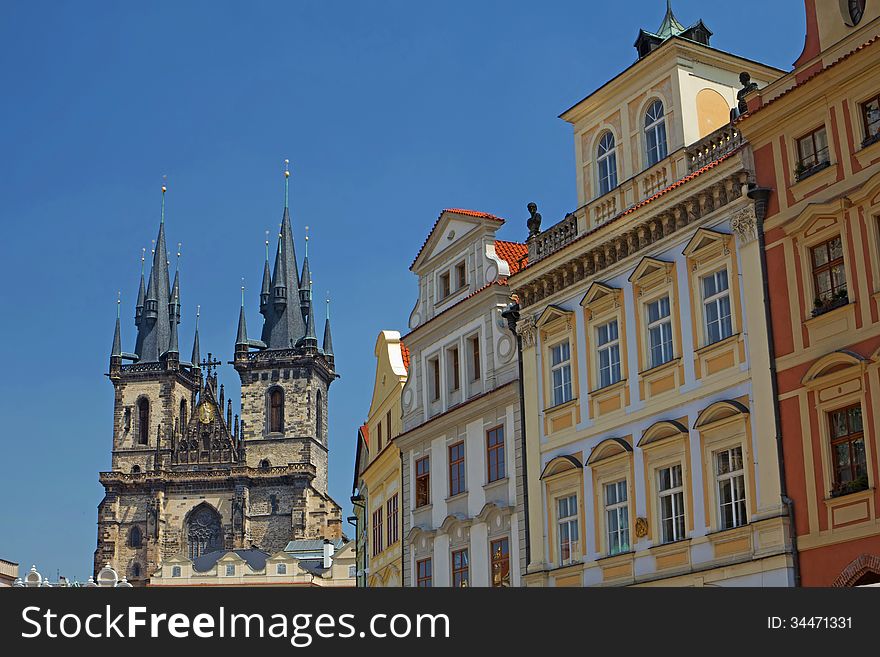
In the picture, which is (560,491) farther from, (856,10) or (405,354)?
(405,354)

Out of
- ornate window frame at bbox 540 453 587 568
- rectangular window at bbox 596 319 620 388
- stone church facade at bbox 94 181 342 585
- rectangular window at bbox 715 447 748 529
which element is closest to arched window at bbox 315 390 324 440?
stone church facade at bbox 94 181 342 585

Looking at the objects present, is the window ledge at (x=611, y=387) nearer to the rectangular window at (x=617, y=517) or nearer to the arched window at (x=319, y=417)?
the rectangular window at (x=617, y=517)

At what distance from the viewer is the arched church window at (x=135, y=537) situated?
12219 cm

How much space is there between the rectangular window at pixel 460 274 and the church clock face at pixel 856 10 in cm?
1344

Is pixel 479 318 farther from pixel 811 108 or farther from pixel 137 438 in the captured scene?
pixel 137 438

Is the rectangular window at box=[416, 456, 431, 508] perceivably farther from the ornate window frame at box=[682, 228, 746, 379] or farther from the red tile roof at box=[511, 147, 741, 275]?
the ornate window frame at box=[682, 228, 746, 379]

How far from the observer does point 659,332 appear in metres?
27.8

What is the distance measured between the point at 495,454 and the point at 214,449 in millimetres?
96059

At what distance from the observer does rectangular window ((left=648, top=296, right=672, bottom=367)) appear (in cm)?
2752

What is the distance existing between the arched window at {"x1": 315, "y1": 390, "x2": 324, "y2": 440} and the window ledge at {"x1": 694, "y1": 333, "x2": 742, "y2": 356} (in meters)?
105

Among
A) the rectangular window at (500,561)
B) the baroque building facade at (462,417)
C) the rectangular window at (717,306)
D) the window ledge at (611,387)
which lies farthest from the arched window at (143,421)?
the rectangular window at (717,306)

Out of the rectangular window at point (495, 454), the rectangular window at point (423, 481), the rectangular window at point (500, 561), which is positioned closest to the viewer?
the rectangular window at point (500, 561)
